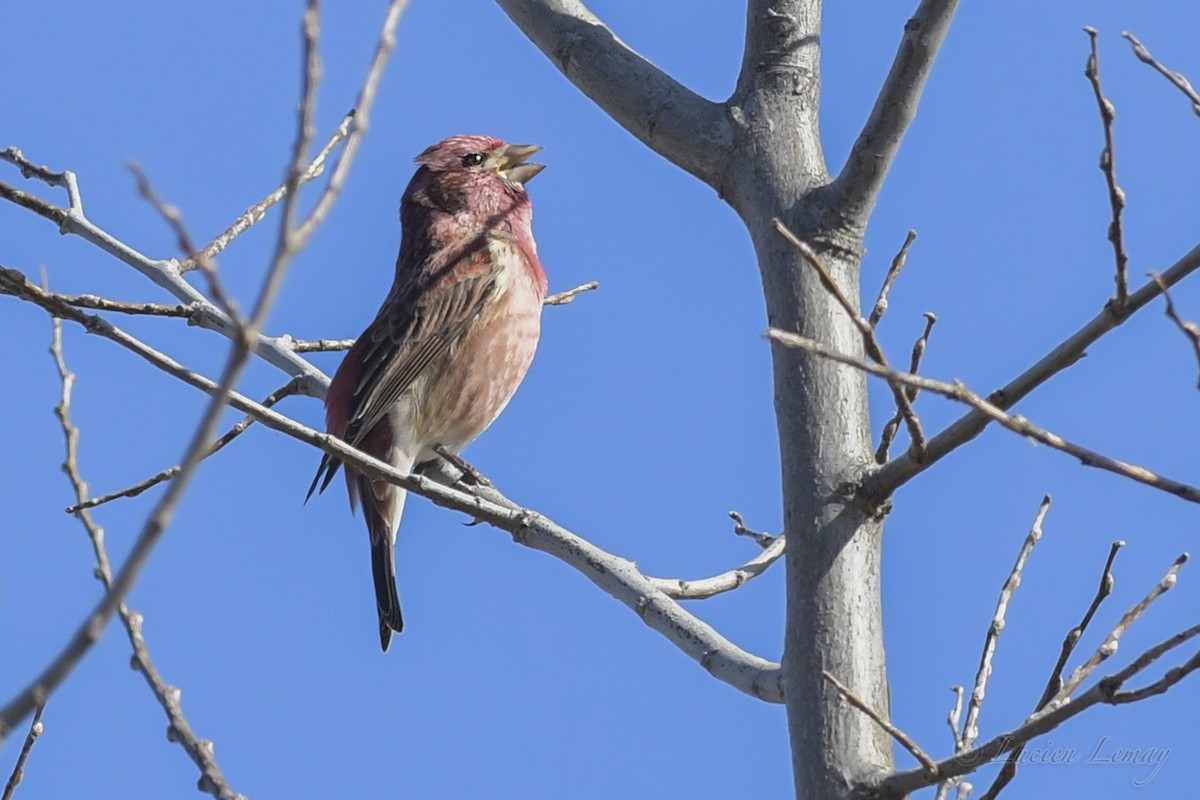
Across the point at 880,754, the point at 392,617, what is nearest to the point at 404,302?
the point at 392,617

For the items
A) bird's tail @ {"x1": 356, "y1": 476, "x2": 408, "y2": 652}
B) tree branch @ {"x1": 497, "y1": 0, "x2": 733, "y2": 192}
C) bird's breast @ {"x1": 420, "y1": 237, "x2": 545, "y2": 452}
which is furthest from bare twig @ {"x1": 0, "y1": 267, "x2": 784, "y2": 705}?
bird's breast @ {"x1": 420, "y1": 237, "x2": 545, "y2": 452}

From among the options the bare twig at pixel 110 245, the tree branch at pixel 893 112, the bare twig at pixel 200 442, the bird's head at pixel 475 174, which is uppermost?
the bird's head at pixel 475 174

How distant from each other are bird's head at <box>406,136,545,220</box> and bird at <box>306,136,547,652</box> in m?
0.01

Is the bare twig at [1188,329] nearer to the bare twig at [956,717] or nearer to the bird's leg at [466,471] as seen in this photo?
the bare twig at [956,717]

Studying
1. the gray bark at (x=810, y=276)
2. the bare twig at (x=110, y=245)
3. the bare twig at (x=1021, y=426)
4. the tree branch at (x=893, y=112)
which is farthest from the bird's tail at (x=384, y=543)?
the bare twig at (x=1021, y=426)

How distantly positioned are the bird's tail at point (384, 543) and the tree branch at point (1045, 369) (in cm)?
364

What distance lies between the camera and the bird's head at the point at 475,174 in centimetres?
813

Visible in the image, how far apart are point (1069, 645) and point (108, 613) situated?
2496 millimetres

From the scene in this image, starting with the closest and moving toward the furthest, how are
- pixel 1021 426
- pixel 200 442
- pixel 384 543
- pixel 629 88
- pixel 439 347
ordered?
pixel 200 442
pixel 1021 426
pixel 629 88
pixel 384 543
pixel 439 347

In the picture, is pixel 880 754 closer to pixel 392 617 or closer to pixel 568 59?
pixel 568 59

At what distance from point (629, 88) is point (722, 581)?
62.4 inches

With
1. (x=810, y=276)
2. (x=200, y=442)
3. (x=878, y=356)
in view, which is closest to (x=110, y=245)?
(x=810, y=276)

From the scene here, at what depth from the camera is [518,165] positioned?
8289 mm

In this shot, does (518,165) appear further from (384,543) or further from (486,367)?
(384,543)
